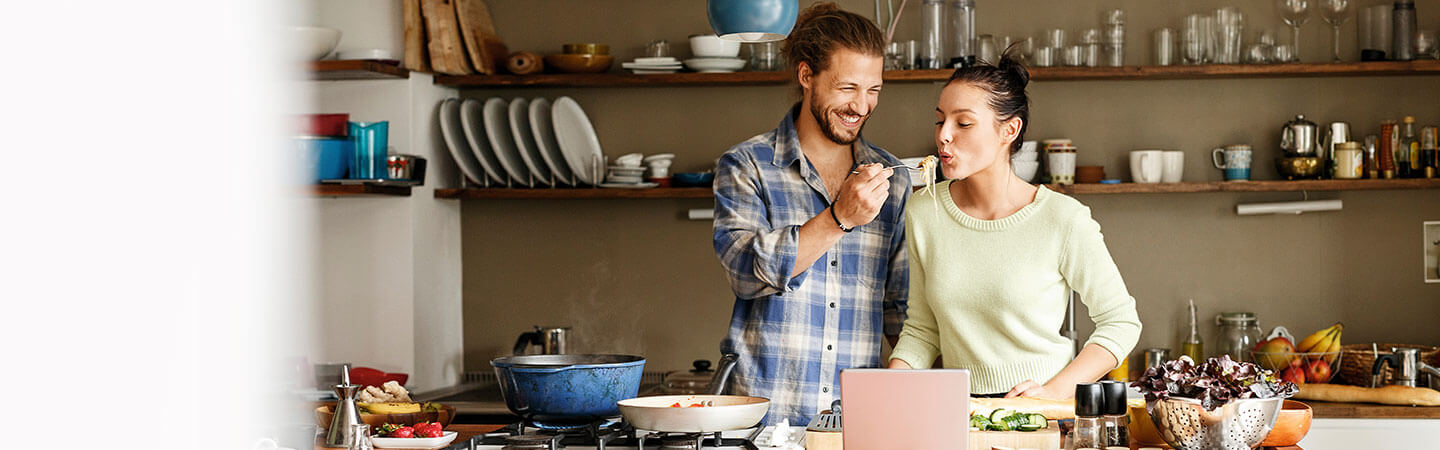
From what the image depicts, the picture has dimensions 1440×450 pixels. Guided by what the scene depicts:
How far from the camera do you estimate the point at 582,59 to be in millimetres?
4051

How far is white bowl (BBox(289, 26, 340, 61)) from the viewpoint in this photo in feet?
12.0

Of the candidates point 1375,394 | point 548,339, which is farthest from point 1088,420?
point 548,339

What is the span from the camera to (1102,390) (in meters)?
1.86

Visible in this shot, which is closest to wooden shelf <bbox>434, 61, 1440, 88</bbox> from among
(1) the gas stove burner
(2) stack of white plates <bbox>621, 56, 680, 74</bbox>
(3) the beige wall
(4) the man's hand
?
(2) stack of white plates <bbox>621, 56, 680, 74</bbox>

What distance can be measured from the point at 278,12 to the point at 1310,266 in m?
3.65

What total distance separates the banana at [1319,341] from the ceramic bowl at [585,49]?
90.1 inches

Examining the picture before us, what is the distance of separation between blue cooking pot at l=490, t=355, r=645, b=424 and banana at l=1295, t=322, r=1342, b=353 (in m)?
2.43

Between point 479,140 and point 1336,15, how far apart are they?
2.66 m

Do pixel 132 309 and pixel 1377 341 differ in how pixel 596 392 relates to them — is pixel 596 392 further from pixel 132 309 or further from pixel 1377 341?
pixel 1377 341

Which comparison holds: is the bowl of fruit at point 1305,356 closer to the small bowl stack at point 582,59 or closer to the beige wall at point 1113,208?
the beige wall at point 1113,208

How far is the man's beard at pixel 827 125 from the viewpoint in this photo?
2617 millimetres

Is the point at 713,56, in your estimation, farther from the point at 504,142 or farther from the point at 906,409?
the point at 906,409

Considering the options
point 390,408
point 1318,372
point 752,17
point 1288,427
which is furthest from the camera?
point 1318,372

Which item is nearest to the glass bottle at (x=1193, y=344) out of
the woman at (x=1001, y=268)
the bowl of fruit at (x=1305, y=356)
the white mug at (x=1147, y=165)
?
the bowl of fruit at (x=1305, y=356)
